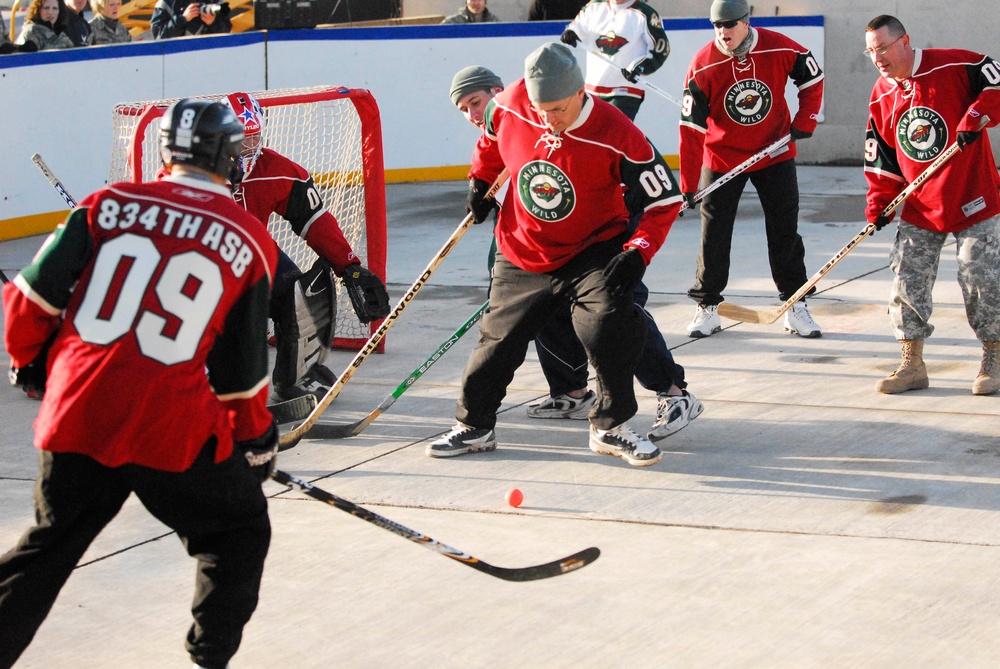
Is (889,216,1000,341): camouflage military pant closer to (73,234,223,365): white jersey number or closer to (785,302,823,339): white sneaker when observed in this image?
(785,302,823,339): white sneaker

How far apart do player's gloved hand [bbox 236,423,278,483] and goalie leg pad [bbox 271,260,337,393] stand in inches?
94.9

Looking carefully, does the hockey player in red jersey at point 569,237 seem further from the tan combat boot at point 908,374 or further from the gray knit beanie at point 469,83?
the tan combat boot at point 908,374

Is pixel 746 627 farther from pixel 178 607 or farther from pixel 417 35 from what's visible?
pixel 417 35

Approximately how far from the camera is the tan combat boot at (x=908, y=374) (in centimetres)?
564

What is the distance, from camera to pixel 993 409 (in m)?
5.34

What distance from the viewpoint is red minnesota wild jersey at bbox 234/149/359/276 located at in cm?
540

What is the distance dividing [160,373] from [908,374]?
3832 millimetres

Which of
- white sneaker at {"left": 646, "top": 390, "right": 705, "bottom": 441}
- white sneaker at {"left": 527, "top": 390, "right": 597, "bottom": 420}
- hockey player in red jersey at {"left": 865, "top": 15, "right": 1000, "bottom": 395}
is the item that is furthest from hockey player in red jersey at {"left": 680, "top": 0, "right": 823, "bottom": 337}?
white sneaker at {"left": 646, "top": 390, "right": 705, "bottom": 441}

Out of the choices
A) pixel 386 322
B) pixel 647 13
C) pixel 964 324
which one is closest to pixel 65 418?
pixel 386 322

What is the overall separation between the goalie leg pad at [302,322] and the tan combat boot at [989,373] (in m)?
2.73

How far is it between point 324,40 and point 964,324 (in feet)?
23.2

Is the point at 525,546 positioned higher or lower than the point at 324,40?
lower

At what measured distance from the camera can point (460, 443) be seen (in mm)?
4898

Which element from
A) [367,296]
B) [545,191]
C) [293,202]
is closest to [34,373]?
[545,191]
